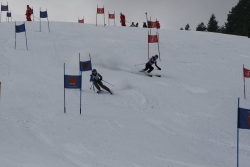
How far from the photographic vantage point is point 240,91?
20875 mm

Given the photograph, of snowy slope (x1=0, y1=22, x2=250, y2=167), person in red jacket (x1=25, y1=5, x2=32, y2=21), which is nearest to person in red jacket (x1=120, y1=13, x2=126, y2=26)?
person in red jacket (x1=25, y1=5, x2=32, y2=21)

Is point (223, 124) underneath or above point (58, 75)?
underneath

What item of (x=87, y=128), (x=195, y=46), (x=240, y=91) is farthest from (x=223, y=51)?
(x=87, y=128)

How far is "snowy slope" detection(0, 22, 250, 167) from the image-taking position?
11500 mm

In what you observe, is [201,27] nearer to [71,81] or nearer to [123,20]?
[123,20]

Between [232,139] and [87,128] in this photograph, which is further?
[232,139]

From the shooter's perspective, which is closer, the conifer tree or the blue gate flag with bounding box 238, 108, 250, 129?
the blue gate flag with bounding box 238, 108, 250, 129

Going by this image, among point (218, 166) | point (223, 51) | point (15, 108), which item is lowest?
point (218, 166)

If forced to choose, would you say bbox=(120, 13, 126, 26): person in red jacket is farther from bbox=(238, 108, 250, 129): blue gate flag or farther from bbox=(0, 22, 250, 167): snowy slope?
bbox=(238, 108, 250, 129): blue gate flag

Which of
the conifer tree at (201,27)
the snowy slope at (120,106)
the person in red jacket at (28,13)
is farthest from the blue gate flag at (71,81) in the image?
the conifer tree at (201,27)

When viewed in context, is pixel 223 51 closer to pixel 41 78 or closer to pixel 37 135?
pixel 41 78

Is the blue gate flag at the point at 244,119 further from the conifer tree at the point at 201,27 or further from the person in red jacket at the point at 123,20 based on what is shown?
the conifer tree at the point at 201,27

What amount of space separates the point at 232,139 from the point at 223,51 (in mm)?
16309

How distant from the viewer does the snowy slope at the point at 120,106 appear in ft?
37.7
